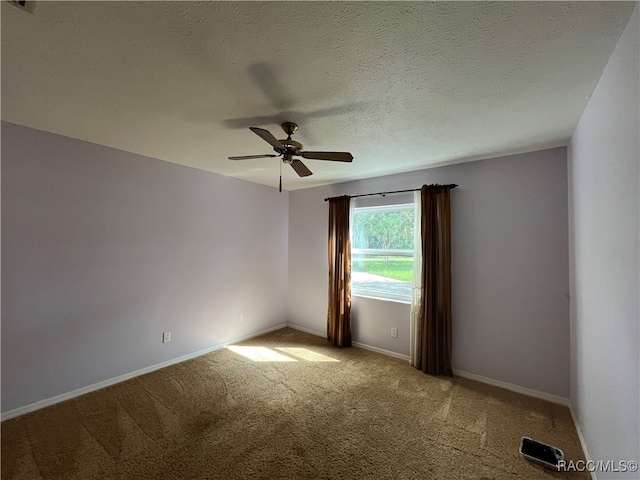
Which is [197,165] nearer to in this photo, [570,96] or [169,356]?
[169,356]

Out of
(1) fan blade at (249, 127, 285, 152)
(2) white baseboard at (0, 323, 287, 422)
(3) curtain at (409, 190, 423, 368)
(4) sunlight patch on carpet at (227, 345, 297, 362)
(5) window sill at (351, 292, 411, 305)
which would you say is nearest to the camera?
(1) fan blade at (249, 127, 285, 152)

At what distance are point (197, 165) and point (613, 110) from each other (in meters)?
3.63

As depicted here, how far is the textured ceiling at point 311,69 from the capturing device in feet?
3.51

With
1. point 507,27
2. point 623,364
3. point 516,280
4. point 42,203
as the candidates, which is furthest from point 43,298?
point 516,280

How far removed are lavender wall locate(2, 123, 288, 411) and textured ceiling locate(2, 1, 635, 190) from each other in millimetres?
427

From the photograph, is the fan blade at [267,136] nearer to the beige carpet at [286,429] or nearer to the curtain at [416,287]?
the curtain at [416,287]

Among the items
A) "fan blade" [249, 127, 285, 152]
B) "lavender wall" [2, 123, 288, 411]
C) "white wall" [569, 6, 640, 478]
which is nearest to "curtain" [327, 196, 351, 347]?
"lavender wall" [2, 123, 288, 411]

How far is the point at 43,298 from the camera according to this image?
2.23 m

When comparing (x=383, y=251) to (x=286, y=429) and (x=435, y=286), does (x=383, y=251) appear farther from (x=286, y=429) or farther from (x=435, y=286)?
(x=286, y=429)

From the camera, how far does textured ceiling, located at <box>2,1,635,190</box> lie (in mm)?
1068

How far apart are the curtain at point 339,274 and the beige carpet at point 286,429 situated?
78 centimetres

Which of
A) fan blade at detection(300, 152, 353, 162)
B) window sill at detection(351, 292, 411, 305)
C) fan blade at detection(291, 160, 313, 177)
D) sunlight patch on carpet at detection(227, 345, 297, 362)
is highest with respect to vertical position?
fan blade at detection(300, 152, 353, 162)

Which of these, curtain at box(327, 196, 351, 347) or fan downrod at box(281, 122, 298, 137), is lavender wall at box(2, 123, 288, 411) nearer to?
curtain at box(327, 196, 351, 347)

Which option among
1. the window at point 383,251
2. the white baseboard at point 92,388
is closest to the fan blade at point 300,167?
the window at point 383,251
